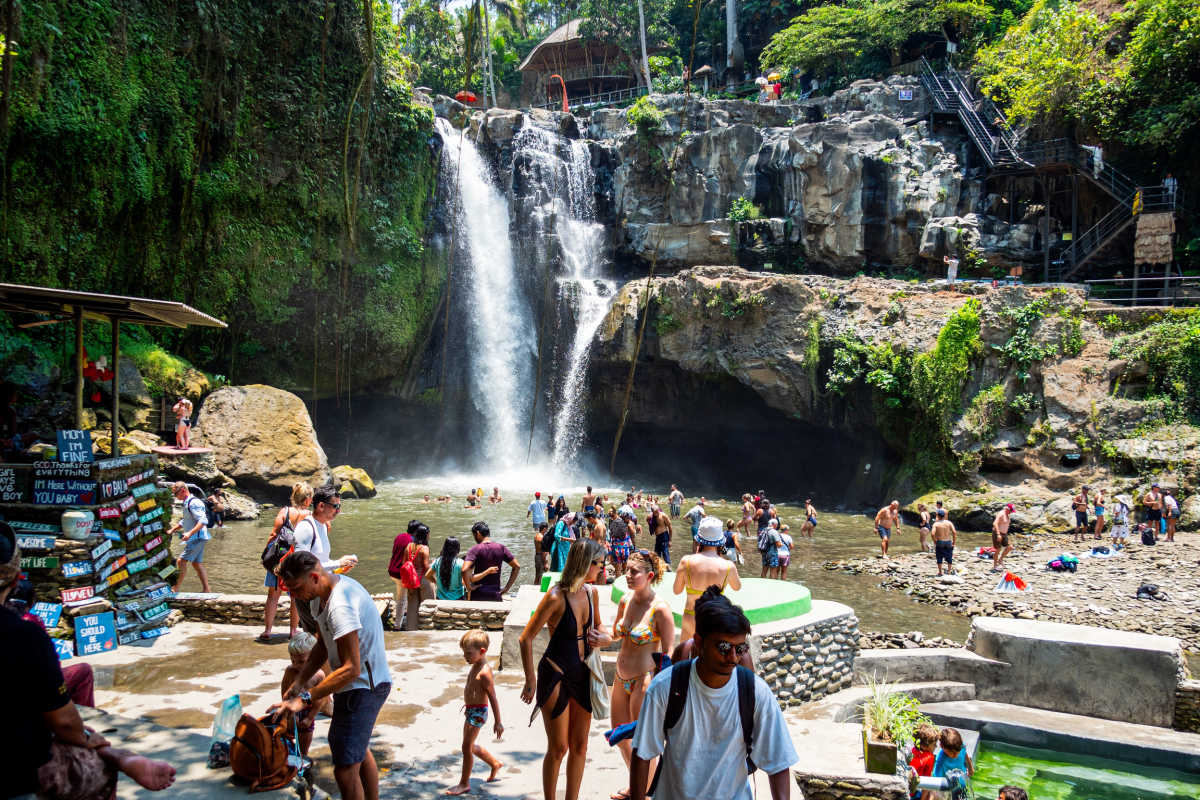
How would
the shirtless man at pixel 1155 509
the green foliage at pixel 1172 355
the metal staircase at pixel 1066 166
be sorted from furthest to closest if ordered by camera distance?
1. the metal staircase at pixel 1066 166
2. the green foliage at pixel 1172 355
3. the shirtless man at pixel 1155 509

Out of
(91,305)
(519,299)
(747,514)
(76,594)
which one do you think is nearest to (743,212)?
(519,299)

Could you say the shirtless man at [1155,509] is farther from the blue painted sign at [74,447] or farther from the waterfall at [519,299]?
the blue painted sign at [74,447]

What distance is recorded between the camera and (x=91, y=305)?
7.94m

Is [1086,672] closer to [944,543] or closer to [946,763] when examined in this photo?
[946,763]

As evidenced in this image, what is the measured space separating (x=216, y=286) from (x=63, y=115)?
6.03 metres

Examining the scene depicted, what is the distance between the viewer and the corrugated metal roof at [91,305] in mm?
7398

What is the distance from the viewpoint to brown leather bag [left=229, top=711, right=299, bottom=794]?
12.6 ft

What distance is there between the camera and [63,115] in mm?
17094

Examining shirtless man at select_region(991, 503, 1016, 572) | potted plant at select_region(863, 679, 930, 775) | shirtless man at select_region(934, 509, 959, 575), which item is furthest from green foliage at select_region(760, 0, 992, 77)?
potted plant at select_region(863, 679, 930, 775)

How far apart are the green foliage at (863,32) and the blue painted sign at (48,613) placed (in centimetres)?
3758

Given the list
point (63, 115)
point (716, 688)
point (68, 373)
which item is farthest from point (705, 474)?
point (716, 688)

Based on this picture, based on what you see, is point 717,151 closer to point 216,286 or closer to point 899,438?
point 899,438

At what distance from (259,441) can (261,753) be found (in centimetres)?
1660

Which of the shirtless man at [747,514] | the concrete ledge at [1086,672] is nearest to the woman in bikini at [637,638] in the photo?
the concrete ledge at [1086,672]
